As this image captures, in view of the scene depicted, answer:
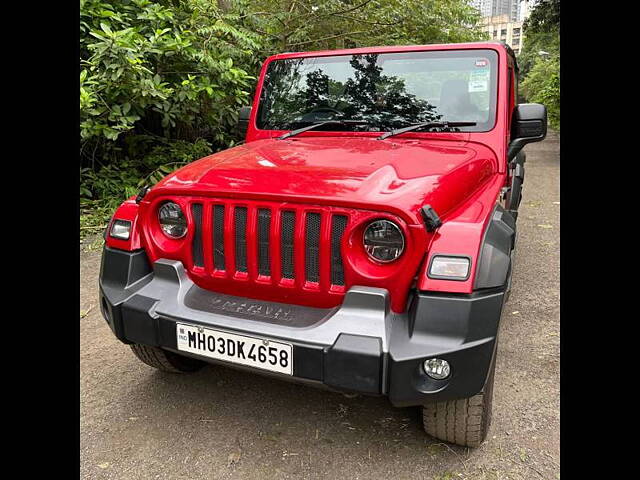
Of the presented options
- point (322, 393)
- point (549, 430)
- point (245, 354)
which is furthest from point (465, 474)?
point (245, 354)

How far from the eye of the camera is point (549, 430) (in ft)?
8.58

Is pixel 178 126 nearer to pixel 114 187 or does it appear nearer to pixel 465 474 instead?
pixel 114 187

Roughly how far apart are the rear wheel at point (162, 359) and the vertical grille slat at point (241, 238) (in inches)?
32.4

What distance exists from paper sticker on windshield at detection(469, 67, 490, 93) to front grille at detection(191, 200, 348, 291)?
1.59 m

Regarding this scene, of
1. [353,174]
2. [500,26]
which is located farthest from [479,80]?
[500,26]

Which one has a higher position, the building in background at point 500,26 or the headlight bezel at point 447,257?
the building in background at point 500,26

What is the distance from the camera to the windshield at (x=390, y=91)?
3.16 m

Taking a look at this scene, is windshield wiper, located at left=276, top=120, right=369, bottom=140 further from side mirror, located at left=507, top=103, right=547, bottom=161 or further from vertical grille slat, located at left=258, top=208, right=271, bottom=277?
vertical grille slat, located at left=258, top=208, right=271, bottom=277

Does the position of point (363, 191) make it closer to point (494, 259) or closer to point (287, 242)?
point (287, 242)

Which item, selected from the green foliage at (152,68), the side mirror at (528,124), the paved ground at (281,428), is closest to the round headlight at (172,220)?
the paved ground at (281,428)

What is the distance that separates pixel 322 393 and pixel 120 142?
5.80m

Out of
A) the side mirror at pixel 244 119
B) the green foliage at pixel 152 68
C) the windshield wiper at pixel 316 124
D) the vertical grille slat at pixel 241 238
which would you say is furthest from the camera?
the green foliage at pixel 152 68

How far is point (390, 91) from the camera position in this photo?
3291mm

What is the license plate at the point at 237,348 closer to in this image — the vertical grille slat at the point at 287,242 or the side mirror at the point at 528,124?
the vertical grille slat at the point at 287,242
